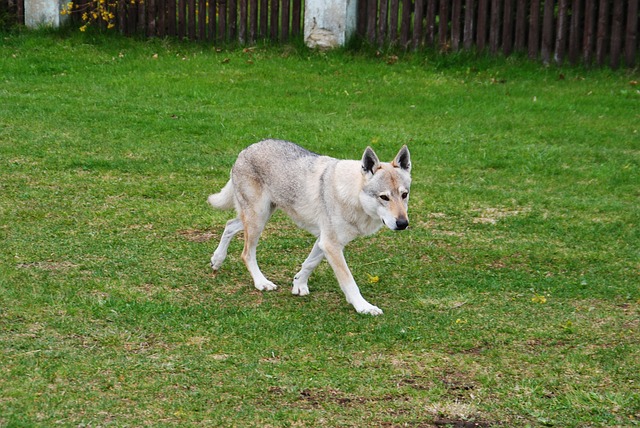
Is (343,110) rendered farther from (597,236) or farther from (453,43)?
(597,236)

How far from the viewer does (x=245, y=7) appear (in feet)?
52.6

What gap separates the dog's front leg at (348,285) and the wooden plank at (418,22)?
29.4 feet

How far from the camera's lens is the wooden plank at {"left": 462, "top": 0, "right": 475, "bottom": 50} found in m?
14.9

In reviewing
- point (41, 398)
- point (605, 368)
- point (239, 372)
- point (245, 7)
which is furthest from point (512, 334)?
point (245, 7)

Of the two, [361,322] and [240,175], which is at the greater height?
[240,175]

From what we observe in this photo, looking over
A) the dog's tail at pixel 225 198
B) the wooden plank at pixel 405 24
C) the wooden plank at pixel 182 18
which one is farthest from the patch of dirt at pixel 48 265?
the wooden plank at pixel 182 18

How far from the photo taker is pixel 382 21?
15.5m

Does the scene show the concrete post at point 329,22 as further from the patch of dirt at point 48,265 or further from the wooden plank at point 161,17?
the patch of dirt at point 48,265

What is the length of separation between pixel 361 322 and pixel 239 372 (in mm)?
1265

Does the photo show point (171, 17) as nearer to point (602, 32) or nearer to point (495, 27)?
point (495, 27)

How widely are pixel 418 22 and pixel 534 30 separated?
189 centimetres

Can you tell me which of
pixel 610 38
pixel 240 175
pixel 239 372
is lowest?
pixel 239 372

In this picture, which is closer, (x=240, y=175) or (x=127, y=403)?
(x=127, y=403)

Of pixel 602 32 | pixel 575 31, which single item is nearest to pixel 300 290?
pixel 575 31
